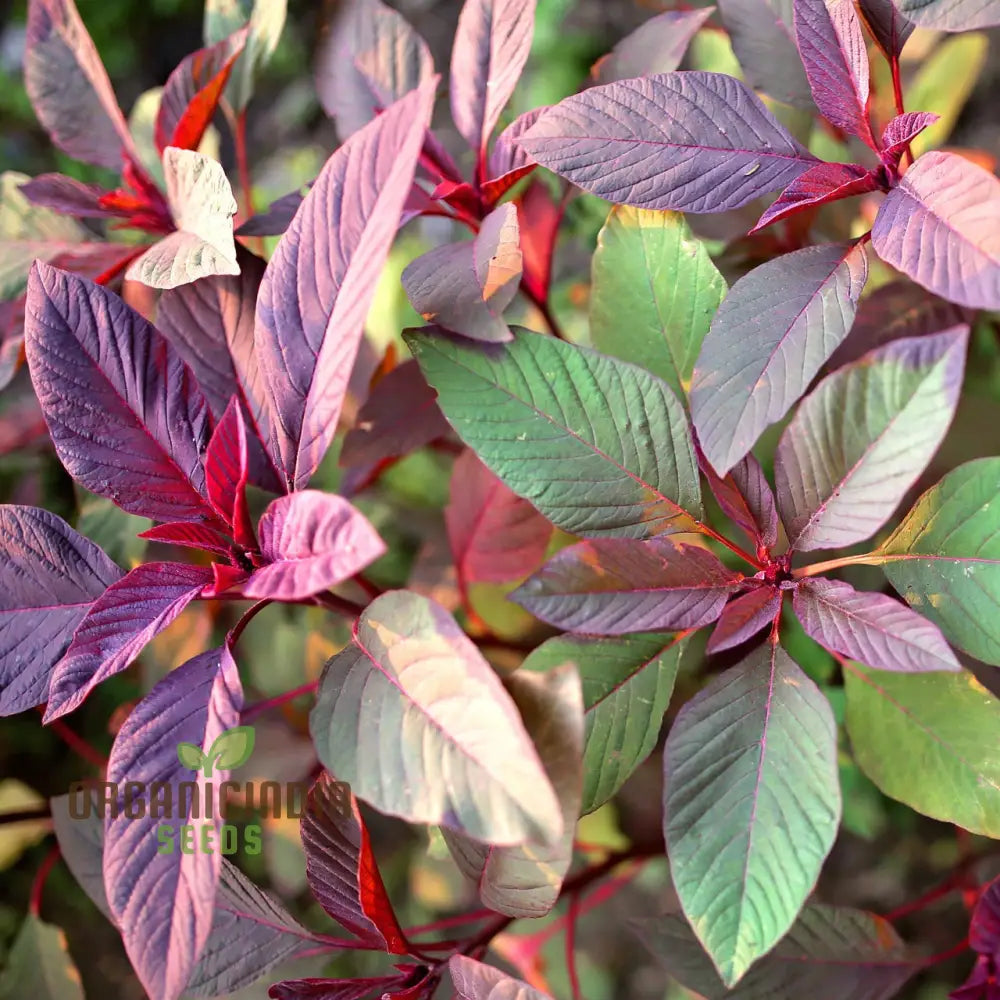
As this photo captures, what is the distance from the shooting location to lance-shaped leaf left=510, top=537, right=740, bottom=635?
605mm

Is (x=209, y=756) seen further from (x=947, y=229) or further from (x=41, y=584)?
(x=947, y=229)

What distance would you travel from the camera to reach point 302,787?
3.08 feet

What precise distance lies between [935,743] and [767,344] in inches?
13.4

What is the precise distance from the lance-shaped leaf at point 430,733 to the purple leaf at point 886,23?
577 millimetres

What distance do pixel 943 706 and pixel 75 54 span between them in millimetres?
1012

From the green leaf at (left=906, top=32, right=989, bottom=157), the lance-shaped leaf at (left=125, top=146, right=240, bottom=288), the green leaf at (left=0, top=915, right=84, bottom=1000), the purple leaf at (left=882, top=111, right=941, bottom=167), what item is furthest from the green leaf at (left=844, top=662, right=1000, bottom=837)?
the green leaf at (left=0, top=915, right=84, bottom=1000)

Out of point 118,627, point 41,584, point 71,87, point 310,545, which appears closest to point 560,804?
point 310,545

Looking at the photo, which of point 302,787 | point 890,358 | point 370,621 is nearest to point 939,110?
point 890,358

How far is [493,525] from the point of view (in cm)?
96

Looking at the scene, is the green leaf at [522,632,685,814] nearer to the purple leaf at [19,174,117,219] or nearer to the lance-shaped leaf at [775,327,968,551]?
the lance-shaped leaf at [775,327,968,551]

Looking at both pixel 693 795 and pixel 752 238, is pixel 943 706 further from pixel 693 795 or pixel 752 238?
pixel 752 238

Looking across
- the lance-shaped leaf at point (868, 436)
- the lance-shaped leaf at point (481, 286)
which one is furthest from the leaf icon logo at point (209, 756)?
the lance-shaped leaf at point (868, 436)

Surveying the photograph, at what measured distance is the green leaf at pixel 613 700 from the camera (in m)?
0.64

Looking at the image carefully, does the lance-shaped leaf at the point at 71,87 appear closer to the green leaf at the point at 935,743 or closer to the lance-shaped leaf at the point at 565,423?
the lance-shaped leaf at the point at 565,423
